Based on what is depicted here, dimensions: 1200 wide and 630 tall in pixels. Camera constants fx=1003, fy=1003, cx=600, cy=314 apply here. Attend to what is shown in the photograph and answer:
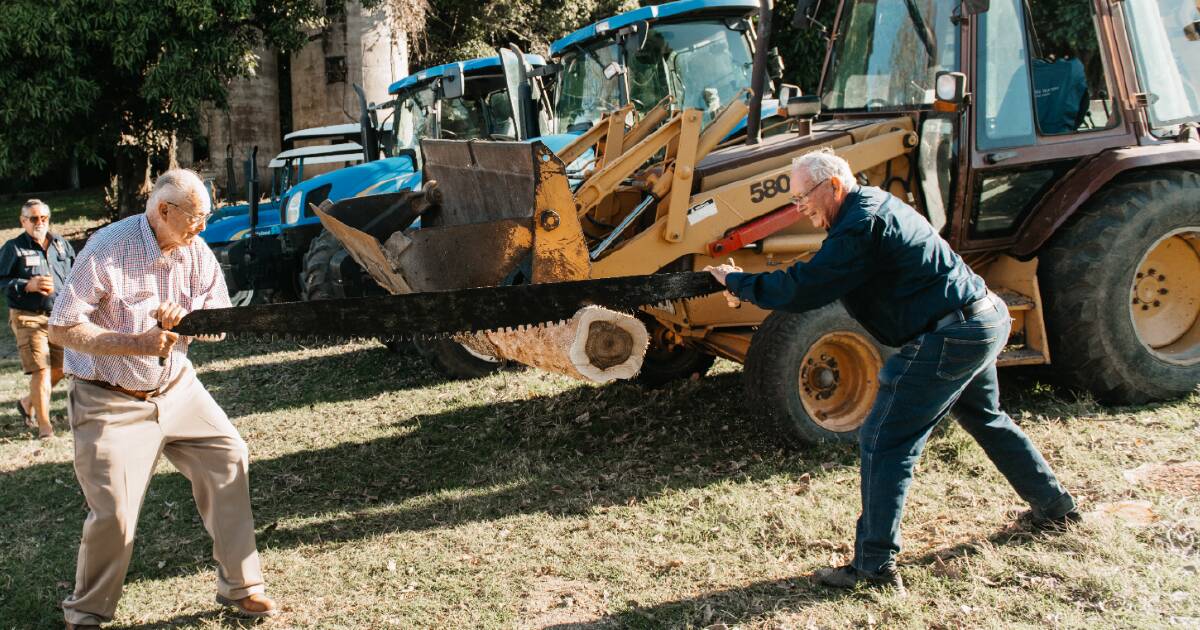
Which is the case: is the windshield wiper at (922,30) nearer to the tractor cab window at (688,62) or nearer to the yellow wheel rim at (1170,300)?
the yellow wheel rim at (1170,300)

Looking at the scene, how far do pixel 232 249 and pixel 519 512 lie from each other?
719cm

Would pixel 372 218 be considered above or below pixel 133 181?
below

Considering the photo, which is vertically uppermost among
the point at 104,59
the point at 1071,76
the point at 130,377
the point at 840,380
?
the point at 104,59

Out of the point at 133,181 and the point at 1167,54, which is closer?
the point at 1167,54

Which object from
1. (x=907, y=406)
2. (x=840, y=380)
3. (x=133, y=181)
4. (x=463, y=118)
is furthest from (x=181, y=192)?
(x=133, y=181)

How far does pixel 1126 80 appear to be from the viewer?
243 inches

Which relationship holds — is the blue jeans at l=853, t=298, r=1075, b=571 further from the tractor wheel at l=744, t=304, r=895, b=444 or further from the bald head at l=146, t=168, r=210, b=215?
the bald head at l=146, t=168, r=210, b=215

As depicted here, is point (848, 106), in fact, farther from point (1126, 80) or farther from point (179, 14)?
point (179, 14)

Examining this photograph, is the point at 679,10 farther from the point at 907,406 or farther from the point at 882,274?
the point at 907,406

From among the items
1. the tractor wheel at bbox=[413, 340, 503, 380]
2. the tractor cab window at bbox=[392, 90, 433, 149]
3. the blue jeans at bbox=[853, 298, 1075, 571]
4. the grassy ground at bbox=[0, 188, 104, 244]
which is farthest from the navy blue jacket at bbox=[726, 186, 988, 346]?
the grassy ground at bbox=[0, 188, 104, 244]

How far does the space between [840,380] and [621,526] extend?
169cm

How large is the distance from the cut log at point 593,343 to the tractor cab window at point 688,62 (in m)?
4.87

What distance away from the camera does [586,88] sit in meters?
10.2

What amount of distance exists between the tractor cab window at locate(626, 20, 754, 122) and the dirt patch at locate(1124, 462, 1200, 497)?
537 cm
